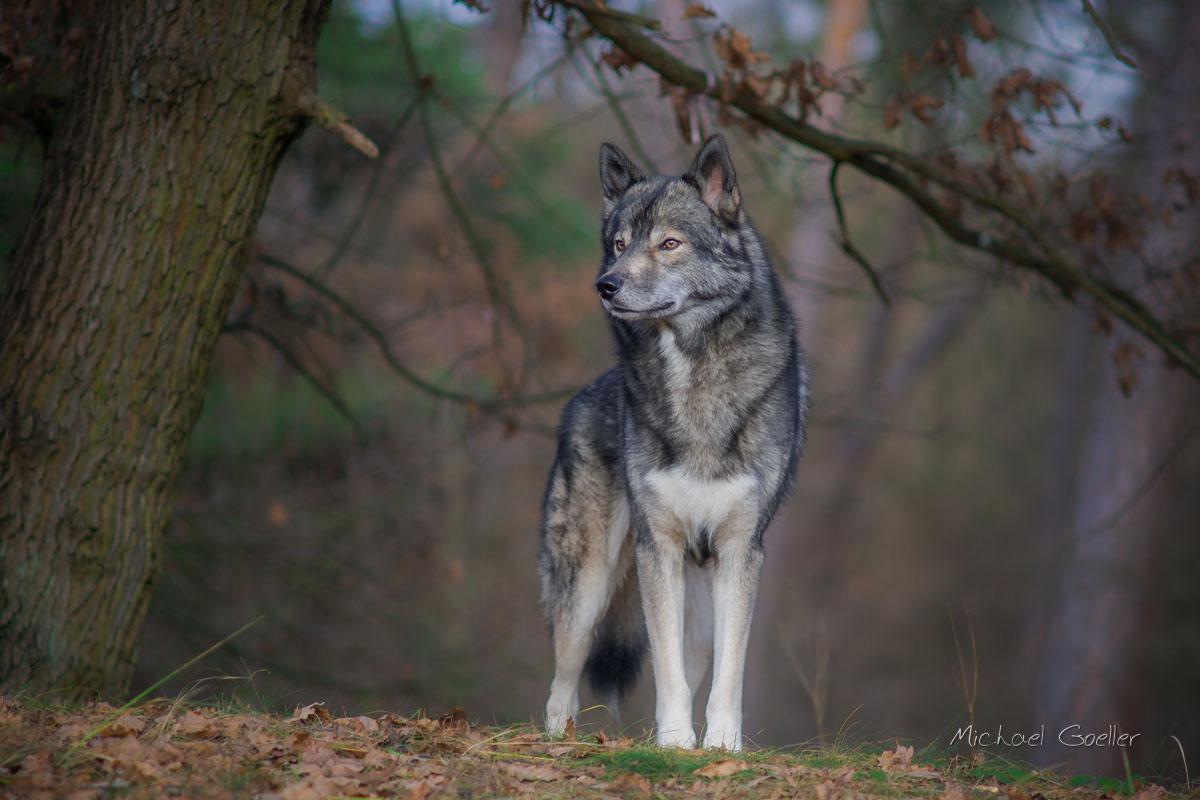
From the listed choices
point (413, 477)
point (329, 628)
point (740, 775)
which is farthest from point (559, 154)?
point (740, 775)

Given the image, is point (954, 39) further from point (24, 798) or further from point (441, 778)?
point (24, 798)

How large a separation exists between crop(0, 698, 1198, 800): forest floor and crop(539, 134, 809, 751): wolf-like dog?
601mm

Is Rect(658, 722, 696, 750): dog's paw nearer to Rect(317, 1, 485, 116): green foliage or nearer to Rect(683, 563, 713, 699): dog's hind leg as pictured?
Rect(683, 563, 713, 699): dog's hind leg

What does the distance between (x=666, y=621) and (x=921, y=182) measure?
2916 mm

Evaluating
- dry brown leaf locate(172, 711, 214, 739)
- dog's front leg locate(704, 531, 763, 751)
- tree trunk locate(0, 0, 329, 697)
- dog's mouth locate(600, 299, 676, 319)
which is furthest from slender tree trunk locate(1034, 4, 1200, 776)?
dry brown leaf locate(172, 711, 214, 739)

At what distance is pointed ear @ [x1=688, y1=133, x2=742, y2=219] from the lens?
4434mm

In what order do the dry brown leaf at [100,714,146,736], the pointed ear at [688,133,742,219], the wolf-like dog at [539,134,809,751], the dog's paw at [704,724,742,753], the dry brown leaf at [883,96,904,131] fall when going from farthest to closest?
the dry brown leaf at [883,96,904,131], the pointed ear at [688,133,742,219], the wolf-like dog at [539,134,809,751], the dog's paw at [704,724,742,753], the dry brown leaf at [100,714,146,736]

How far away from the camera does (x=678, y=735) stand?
4.02 m

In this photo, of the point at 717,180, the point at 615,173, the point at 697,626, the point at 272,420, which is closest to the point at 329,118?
the point at 615,173

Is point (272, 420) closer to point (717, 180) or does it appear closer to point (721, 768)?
point (717, 180)

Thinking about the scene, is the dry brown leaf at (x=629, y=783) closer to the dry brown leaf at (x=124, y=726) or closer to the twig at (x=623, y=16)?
the dry brown leaf at (x=124, y=726)

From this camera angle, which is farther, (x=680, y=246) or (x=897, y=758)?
(x=680, y=246)

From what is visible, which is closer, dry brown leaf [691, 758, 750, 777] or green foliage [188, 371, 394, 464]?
dry brown leaf [691, 758, 750, 777]

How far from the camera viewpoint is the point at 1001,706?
17.8 meters
